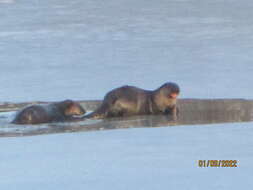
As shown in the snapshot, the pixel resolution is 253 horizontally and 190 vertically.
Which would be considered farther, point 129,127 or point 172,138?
point 129,127

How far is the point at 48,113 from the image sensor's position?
267 inches

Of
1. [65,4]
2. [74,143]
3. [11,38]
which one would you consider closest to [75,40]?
[11,38]

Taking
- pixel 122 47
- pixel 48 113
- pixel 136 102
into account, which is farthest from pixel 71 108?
pixel 122 47

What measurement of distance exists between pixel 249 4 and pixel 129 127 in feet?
24.6

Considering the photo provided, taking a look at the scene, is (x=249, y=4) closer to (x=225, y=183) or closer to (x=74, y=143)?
(x=74, y=143)

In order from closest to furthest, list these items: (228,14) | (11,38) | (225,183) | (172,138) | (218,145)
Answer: (225,183) < (218,145) < (172,138) < (11,38) < (228,14)

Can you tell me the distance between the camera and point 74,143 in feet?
18.6

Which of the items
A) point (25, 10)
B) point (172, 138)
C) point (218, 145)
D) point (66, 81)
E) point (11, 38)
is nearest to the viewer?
point (218, 145)

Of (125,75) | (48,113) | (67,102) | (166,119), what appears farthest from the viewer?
(125,75)

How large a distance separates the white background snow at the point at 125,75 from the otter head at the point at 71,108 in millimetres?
740

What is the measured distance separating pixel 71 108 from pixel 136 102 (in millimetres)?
509

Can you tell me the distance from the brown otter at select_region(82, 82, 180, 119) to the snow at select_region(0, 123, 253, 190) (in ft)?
2.47
